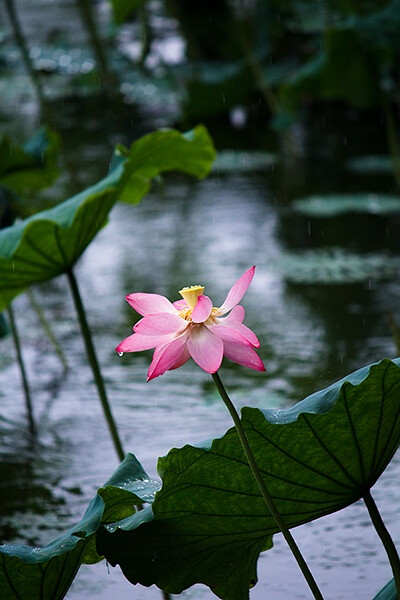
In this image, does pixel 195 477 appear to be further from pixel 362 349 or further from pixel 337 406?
pixel 362 349

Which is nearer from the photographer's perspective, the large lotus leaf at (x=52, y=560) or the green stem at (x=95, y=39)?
the large lotus leaf at (x=52, y=560)

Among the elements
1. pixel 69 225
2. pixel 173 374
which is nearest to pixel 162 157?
pixel 69 225

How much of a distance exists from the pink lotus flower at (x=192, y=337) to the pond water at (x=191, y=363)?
22.9 inches

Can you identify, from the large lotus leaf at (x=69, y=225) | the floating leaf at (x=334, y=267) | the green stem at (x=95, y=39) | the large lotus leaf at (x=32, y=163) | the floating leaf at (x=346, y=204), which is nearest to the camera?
the large lotus leaf at (x=69, y=225)

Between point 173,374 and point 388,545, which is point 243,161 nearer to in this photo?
point 173,374

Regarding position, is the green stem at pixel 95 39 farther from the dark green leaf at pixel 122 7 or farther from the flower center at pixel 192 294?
the flower center at pixel 192 294

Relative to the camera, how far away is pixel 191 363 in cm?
248

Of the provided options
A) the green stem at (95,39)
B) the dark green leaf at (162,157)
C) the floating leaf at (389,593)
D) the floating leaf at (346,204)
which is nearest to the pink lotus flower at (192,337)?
the floating leaf at (389,593)

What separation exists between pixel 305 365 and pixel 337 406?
135 cm

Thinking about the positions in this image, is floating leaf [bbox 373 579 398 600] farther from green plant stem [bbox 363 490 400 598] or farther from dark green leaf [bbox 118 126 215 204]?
dark green leaf [bbox 118 126 215 204]

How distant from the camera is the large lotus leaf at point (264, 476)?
3.32ft

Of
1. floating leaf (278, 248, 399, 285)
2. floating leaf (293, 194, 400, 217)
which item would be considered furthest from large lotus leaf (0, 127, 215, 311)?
floating leaf (293, 194, 400, 217)

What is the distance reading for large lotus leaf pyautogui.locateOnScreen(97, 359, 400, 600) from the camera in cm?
101

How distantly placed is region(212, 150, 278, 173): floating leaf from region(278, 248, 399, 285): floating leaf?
118 cm
